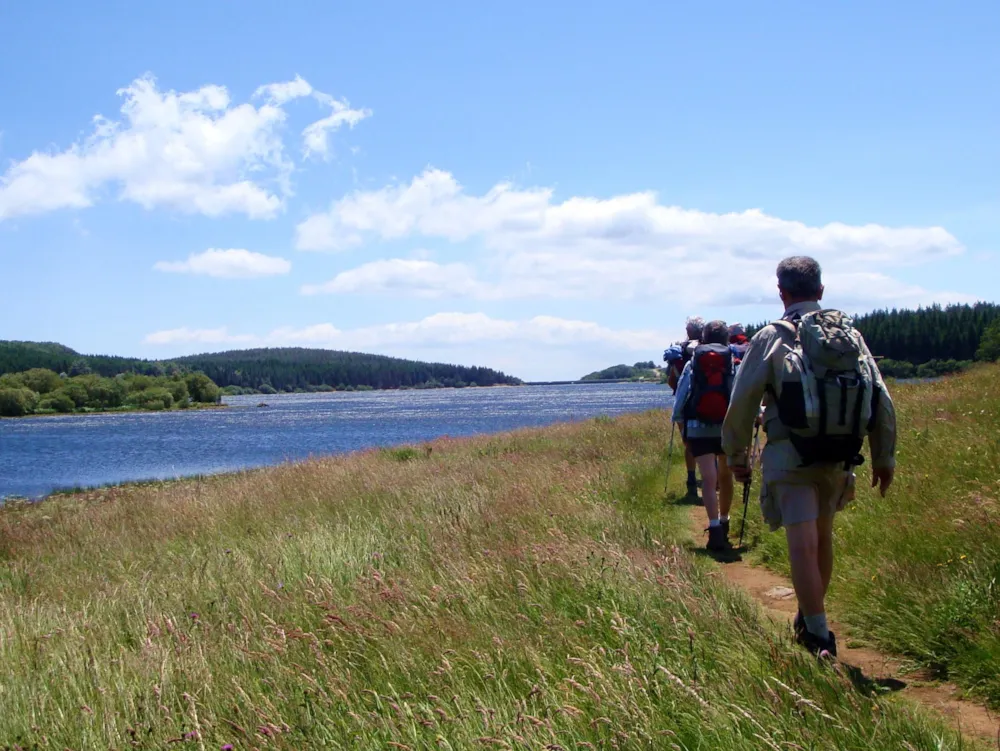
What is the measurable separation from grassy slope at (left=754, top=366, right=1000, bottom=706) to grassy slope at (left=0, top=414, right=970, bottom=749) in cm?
80

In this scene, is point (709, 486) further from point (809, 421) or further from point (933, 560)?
point (809, 421)

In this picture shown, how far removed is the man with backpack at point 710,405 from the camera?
7.18 meters

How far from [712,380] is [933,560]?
9.30 feet

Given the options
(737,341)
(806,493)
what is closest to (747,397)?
(806,493)

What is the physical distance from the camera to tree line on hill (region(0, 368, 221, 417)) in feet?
425

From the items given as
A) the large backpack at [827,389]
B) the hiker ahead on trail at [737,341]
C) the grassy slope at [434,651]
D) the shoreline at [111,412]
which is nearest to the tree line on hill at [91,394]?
the shoreline at [111,412]

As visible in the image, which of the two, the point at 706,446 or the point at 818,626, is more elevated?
the point at 706,446

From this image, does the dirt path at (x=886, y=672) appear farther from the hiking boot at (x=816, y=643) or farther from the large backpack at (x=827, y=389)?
the large backpack at (x=827, y=389)

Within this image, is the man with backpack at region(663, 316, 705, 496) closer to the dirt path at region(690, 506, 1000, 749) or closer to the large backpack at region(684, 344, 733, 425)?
the large backpack at region(684, 344, 733, 425)

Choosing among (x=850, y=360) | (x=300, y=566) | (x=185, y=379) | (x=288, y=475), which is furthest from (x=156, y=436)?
(x=185, y=379)

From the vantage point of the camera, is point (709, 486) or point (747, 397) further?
point (709, 486)

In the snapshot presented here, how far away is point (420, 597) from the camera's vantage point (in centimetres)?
472

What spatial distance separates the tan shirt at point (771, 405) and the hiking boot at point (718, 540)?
2849 mm

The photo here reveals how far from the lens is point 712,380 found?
7.30 metres
